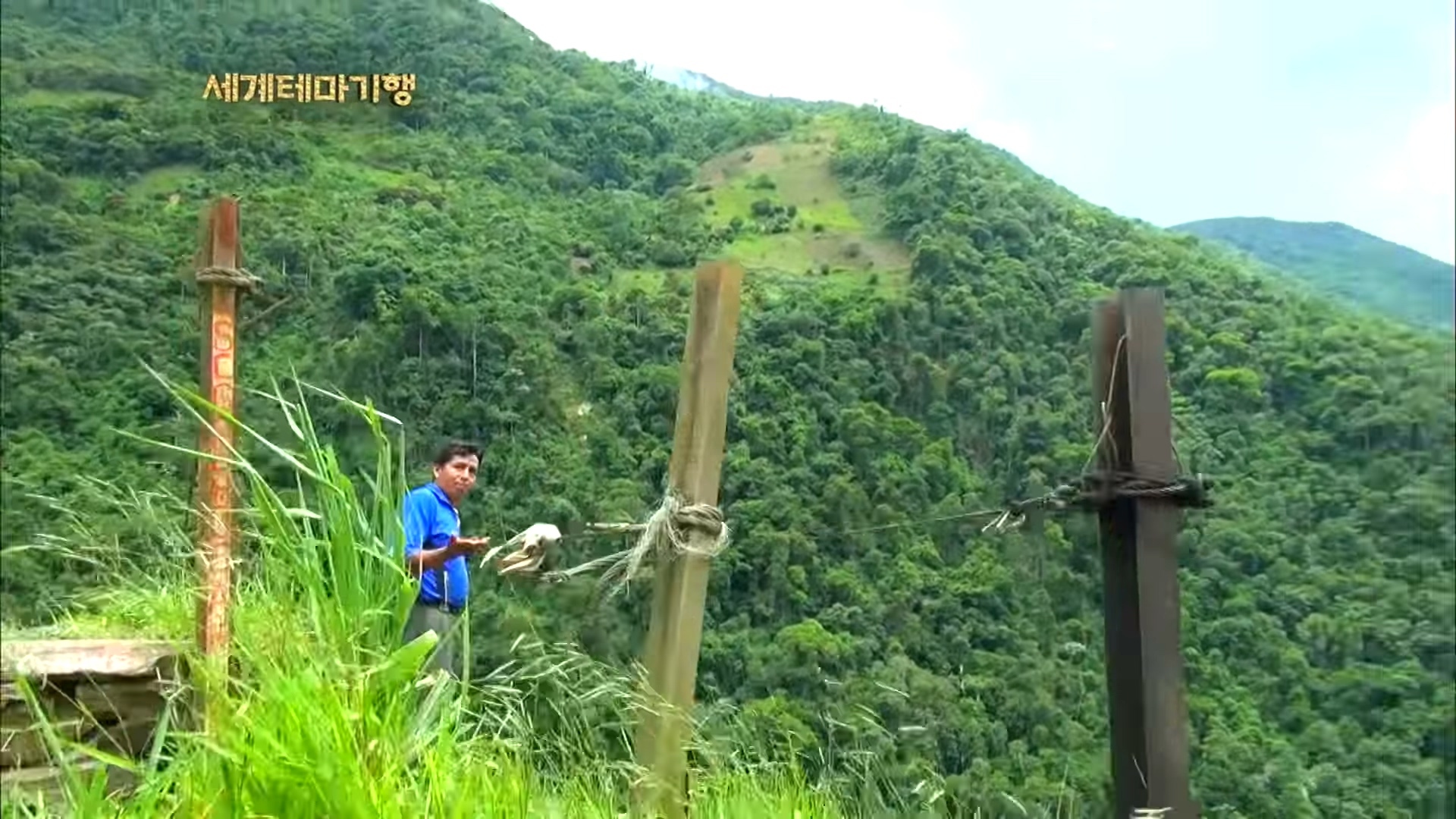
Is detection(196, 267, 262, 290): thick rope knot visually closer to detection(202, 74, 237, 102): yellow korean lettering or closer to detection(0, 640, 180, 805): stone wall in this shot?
detection(0, 640, 180, 805): stone wall

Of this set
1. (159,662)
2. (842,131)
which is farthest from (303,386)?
(842,131)

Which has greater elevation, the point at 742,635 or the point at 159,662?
the point at 159,662

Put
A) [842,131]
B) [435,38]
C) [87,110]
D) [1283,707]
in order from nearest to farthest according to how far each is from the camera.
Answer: [1283,707] < [87,110] < [435,38] < [842,131]

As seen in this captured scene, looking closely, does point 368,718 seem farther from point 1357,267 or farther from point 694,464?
point 1357,267

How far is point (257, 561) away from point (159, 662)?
1439mm

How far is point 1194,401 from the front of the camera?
8.00 meters

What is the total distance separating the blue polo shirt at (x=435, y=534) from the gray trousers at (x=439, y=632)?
0.10 metres

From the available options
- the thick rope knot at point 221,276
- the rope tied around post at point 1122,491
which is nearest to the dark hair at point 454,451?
the thick rope knot at point 221,276

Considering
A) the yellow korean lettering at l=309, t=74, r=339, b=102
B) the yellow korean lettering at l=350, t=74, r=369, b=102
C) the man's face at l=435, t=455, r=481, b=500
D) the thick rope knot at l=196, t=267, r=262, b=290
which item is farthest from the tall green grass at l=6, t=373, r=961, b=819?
the yellow korean lettering at l=350, t=74, r=369, b=102

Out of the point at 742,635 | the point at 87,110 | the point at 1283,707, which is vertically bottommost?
the point at 742,635

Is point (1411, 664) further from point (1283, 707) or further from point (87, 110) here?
point (87, 110)

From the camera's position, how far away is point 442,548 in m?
2.39

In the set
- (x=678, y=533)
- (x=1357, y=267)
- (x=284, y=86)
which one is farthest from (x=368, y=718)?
(x=284, y=86)

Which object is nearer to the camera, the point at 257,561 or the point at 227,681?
the point at 227,681
